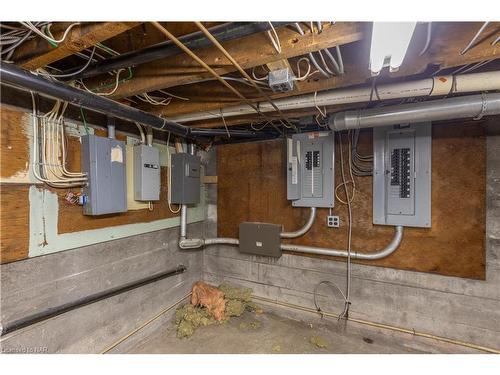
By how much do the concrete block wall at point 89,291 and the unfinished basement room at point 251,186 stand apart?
0.04ft

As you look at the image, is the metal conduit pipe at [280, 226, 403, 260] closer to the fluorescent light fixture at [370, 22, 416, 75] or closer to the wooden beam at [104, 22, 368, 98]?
the fluorescent light fixture at [370, 22, 416, 75]

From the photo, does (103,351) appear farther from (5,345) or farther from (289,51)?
(289,51)

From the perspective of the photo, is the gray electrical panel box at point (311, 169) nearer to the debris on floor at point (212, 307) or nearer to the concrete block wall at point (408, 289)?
the concrete block wall at point (408, 289)

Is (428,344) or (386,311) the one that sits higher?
(386,311)

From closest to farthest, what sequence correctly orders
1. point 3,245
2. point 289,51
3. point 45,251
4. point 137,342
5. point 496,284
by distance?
point 289,51 → point 3,245 → point 45,251 → point 496,284 → point 137,342

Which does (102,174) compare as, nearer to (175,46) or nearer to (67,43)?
(67,43)

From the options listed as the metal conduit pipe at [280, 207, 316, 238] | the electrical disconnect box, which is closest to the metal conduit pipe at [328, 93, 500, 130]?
the electrical disconnect box

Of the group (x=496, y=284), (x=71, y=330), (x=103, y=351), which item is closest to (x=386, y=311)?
(x=496, y=284)

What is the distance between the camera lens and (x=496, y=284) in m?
1.85

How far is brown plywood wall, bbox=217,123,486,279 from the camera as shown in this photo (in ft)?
6.19

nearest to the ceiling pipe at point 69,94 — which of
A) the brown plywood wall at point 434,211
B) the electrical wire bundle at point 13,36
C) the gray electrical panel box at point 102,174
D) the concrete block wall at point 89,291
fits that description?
the electrical wire bundle at point 13,36

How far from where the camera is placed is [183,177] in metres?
2.46

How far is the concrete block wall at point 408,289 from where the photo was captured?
1851mm

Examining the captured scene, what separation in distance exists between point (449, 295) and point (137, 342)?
291 centimetres
